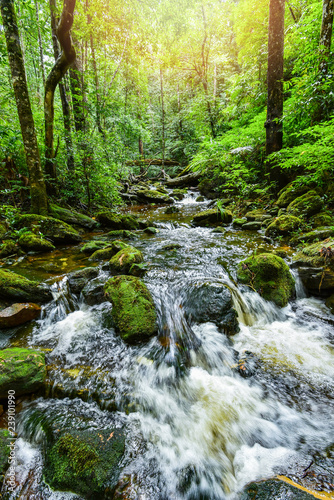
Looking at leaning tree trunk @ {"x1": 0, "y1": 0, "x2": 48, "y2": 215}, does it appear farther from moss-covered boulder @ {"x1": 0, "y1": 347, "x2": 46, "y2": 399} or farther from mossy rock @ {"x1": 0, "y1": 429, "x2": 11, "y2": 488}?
mossy rock @ {"x1": 0, "y1": 429, "x2": 11, "y2": 488}

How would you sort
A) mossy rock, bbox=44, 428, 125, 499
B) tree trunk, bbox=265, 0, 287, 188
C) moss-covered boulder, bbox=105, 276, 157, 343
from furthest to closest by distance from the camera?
tree trunk, bbox=265, 0, 287, 188 < moss-covered boulder, bbox=105, 276, 157, 343 < mossy rock, bbox=44, 428, 125, 499

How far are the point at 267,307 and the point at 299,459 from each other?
2.19 meters

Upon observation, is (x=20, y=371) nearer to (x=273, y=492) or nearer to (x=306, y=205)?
(x=273, y=492)

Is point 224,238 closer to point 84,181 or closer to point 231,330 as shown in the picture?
point 231,330

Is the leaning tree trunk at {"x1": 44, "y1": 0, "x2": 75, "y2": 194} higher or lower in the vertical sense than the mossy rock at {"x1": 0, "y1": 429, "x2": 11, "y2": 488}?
higher

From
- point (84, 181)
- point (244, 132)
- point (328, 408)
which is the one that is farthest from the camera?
point (244, 132)

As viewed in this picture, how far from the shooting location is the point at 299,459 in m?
1.85

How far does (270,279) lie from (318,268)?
2.82 ft

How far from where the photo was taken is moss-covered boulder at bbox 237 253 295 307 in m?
3.87

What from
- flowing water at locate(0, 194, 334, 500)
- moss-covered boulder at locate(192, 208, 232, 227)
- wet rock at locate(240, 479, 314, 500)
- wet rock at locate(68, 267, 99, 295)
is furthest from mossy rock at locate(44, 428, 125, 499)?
moss-covered boulder at locate(192, 208, 232, 227)

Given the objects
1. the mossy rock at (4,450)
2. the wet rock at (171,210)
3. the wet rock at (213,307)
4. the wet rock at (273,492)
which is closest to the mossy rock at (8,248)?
the mossy rock at (4,450)

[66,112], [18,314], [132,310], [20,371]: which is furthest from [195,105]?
[20,371]

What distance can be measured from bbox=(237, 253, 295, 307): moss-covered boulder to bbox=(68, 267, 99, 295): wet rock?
3.07 meters

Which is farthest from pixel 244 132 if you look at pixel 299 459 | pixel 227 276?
pixel 299 459
